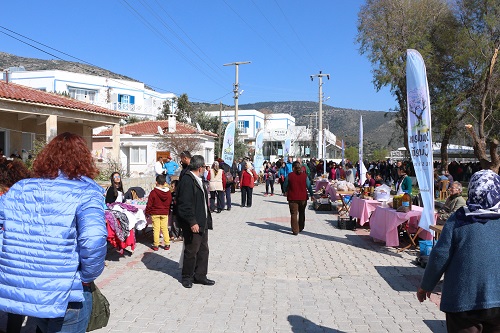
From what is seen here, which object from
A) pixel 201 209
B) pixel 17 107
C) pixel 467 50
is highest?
pixel 467 50

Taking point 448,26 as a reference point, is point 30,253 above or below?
below

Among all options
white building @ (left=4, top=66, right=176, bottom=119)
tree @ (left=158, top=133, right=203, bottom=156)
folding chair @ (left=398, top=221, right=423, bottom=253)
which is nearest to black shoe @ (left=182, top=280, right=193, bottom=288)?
folding chair @ (left=398, top=221, right=423, bottom=253)

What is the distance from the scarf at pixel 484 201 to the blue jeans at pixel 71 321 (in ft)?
7.96

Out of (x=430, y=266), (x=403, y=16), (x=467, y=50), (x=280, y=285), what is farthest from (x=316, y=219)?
(x=403, y=16)

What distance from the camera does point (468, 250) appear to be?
9.70 feet

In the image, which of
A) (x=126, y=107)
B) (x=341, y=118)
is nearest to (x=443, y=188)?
(x=126, y=107)

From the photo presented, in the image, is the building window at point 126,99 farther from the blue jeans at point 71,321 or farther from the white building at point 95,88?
the blue jeans at point 71,321

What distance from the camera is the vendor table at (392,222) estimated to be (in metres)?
8.71

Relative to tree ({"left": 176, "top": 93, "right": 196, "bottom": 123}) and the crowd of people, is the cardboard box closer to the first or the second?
the crowd of people

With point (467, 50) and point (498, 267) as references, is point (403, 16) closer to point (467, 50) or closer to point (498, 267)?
point (467, 50)

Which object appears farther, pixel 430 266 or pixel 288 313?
pixel 288 313

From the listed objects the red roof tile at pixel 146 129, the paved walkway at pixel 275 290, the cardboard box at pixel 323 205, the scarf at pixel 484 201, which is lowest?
the paved walkway at pixel 275 290

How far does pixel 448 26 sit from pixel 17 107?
22322 mm

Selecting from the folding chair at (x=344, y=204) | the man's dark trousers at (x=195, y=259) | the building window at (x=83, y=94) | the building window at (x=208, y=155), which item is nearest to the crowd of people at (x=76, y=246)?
the man's dark trousers at (x=195, y=259)
